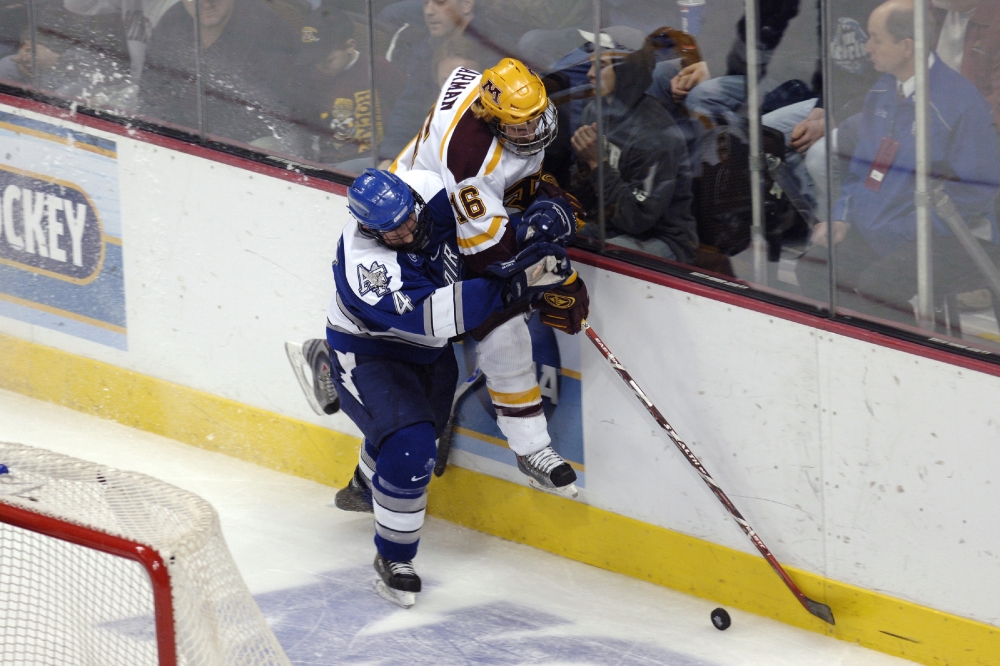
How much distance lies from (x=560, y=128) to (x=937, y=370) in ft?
3.96

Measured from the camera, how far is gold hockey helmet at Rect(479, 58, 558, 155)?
322cm

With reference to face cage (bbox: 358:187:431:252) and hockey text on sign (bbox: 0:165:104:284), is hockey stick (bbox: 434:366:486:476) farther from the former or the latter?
hockey text on sign (bbox: 0:165:104:284)

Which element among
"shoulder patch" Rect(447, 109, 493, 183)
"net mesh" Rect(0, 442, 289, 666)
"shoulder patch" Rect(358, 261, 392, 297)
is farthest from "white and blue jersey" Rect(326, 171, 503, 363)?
"net mesh" Rect(0, 442, 289, 666)

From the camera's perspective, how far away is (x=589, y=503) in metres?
3.77

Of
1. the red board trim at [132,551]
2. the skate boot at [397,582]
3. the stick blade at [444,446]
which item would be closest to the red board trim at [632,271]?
the stick blade at [444,446]

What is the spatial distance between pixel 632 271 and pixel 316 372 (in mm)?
1088

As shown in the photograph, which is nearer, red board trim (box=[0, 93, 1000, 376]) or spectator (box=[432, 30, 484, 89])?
red board trim (box=[0, 93, 1000, 376])

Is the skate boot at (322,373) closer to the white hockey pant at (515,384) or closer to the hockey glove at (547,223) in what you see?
the white hockey pant at (515,384)

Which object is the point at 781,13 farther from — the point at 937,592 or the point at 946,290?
the point at 937,592

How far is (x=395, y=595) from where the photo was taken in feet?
11.9

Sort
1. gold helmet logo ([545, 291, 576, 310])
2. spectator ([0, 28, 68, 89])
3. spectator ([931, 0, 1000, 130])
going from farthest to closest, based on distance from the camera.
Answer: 1. spectator ([0, 28, 68, 89])
2. gold helmet logo ([545, 291, 576, 310])
3. spectator ([931, 0, 1000, 130])

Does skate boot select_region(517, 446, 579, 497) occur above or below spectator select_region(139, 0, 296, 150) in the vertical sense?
below

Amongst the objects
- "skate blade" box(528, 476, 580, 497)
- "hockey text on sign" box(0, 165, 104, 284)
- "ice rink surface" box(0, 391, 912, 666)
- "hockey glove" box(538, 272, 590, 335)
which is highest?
"hockey glove" box(538, 272, 590, 335)

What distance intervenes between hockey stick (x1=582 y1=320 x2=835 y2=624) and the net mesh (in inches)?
50.7
